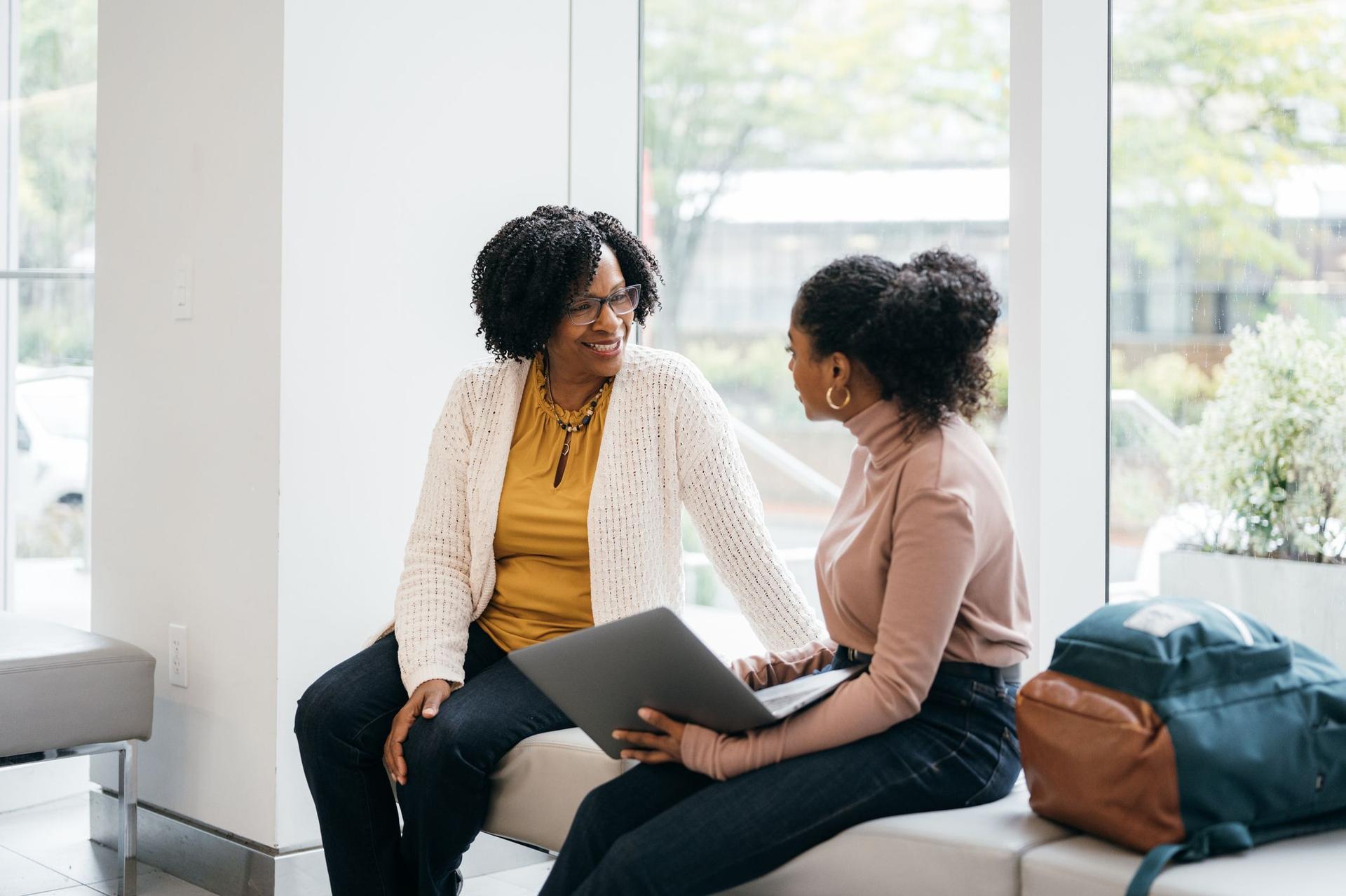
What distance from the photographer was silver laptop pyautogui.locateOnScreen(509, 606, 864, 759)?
5.15 ft

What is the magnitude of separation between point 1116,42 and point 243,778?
81.1 inches

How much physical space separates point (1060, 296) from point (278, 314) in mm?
1396

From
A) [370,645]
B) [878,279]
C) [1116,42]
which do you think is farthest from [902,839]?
[1116,42]

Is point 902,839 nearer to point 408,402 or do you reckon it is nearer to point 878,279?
point 878,279

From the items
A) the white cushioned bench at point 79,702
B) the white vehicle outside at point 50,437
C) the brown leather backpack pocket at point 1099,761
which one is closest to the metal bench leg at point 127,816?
the white cushioned bench at point 79,702

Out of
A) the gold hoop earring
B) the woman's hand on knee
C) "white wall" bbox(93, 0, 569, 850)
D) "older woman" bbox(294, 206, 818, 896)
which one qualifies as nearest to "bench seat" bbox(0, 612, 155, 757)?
"white wall" bbox(93, 0, 569, 850)

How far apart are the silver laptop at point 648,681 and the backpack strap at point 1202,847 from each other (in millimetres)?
413

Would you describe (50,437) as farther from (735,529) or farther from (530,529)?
(735,529)

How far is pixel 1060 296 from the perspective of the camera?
2.28 meters

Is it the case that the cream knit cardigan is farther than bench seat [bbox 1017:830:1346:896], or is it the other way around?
the cream knit cardigan

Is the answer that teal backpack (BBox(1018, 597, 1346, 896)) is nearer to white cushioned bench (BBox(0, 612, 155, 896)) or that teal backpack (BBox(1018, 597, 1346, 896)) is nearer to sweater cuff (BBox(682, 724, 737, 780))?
sweater cuff (BBox(682, 724, 737, 780))

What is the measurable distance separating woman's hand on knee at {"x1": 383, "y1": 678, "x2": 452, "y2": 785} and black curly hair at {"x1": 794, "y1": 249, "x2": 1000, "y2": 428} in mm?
806

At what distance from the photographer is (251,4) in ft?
8.31

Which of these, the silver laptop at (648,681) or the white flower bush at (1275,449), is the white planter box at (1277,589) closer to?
the white flower bush at (1275,449)
